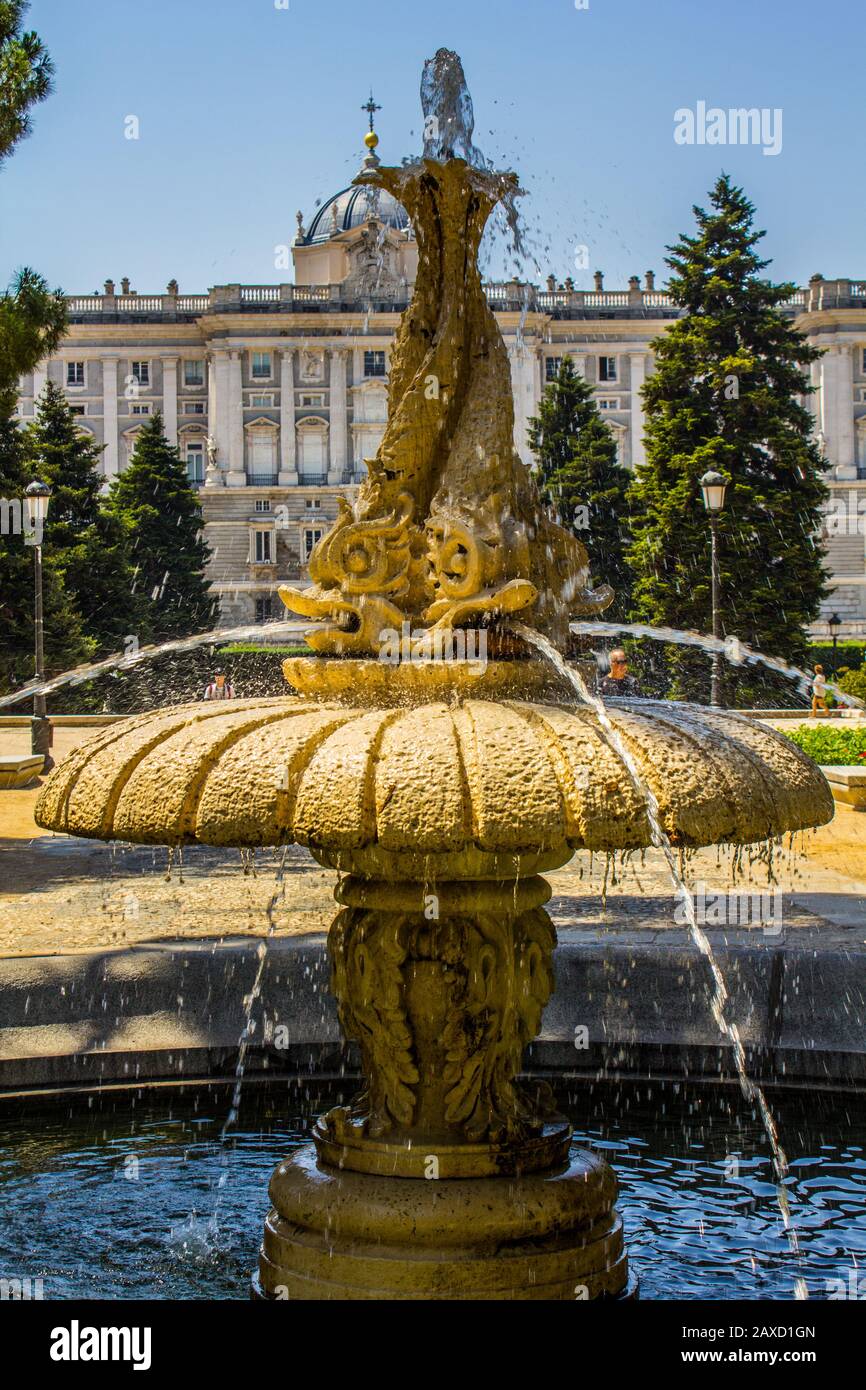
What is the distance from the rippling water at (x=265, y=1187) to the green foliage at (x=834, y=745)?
437 inches

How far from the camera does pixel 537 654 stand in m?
4.55

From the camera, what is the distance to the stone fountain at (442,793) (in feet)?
11.9

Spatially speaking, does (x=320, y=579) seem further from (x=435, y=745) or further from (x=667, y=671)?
(x=667, y=671)

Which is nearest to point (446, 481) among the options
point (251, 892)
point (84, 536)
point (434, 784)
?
point (434, 784)

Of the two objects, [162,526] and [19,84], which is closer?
[19,84]

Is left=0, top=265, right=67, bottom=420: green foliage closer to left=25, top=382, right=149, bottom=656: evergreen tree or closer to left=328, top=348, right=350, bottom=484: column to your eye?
left=25, top=382, right=149, bottom=656: evergreen tree

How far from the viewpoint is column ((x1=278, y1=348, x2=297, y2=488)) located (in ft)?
242

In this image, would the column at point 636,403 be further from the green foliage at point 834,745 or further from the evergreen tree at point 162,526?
the green foliage at point 834,745

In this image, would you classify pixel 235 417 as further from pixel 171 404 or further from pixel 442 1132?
pixel 442 1132

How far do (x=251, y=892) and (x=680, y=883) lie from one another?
6918 millimetres

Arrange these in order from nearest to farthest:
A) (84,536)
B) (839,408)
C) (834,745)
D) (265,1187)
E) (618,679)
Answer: (265,1187) < (834,745) < (618,679) < (84,536) < (839,408)

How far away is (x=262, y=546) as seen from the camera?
71.7 meters

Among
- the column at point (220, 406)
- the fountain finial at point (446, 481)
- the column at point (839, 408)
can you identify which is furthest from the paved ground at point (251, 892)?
the column at point (839, 408)

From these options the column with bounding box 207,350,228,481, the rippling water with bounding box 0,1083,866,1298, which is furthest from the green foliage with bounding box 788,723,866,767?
the column with bounding box 207,350,228,481
